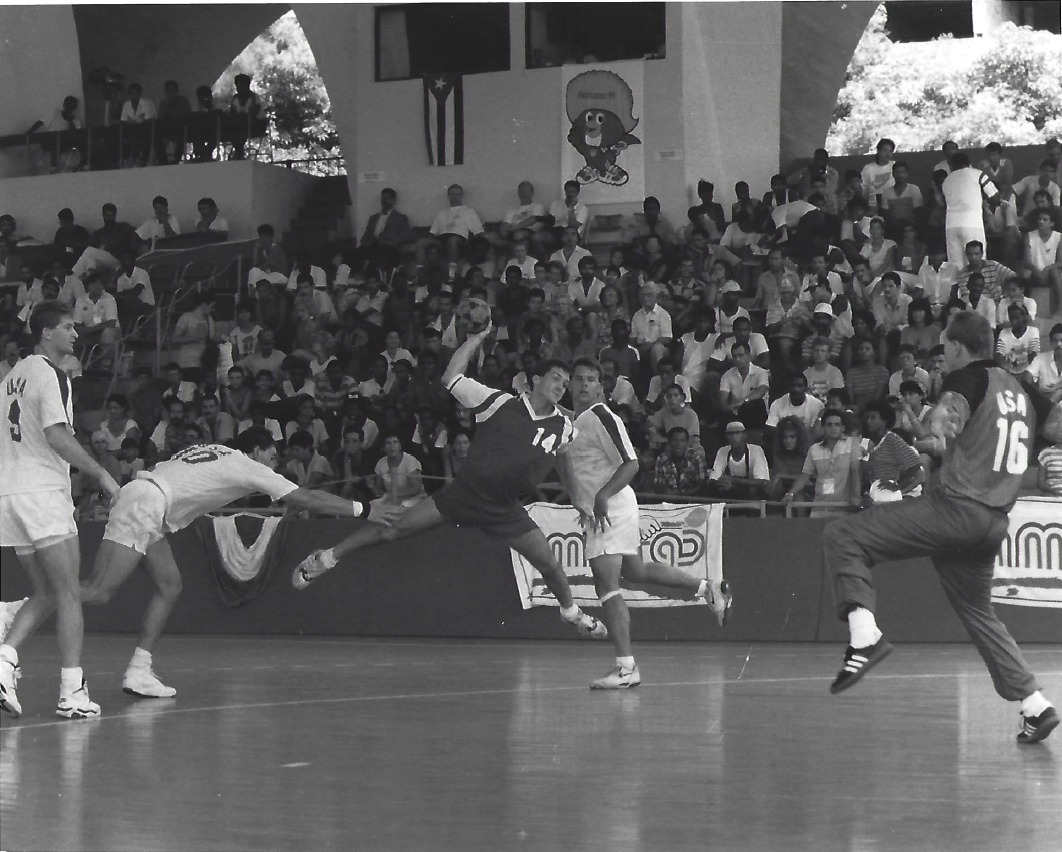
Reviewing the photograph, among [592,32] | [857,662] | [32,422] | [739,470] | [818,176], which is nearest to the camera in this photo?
[857,662]

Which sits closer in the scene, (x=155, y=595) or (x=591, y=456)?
(x=155, y=595)

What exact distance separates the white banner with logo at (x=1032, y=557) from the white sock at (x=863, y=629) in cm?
673

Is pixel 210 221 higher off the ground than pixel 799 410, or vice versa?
pixel 210 221

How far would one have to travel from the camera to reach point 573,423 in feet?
36.0

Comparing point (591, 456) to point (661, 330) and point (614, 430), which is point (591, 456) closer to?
point (614, 430)

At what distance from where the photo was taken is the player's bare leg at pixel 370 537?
38.1 feet

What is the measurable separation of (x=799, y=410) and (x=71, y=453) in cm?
925

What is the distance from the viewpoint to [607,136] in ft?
73.0

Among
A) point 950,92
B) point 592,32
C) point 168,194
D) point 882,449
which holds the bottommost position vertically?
point 882,449

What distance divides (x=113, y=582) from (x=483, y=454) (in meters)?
2.92

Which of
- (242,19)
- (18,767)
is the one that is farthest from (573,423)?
(242,19)

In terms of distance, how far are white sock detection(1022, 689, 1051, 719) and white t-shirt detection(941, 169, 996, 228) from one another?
36.8 ft

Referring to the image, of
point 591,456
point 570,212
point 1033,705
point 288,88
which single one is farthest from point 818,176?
point 288,88

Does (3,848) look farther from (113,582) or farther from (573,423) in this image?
(573,423)
